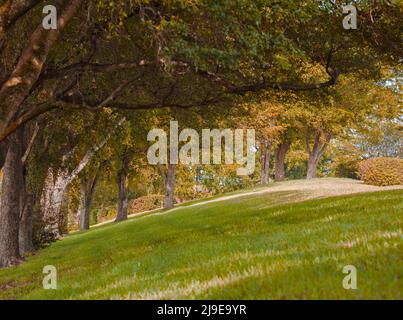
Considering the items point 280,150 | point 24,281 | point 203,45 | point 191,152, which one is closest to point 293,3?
point 203,45

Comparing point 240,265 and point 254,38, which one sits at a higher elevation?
point 254,38

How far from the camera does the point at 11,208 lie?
18.7 m

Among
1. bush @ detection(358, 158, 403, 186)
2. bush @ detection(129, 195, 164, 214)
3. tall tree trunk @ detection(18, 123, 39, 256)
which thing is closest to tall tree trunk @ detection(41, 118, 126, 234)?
tall tree trunk @ detection(18, 123, 39, 256)

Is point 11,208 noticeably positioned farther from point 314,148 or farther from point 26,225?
point 314,148

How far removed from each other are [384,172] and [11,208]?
93.0 feet

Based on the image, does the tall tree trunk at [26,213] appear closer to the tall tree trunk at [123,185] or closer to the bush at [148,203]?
the tall tree trunk at [123,185]

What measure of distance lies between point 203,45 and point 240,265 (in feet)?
23.2

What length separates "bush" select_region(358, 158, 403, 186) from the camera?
35594 millimetres

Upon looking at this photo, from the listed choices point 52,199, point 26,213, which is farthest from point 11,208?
point 52,199

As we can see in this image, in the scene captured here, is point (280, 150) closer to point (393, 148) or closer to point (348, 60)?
point (348, 60)

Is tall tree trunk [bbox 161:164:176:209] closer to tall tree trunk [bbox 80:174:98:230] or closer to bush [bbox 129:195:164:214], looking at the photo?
tall tree trunk [bbox 80:174:98:230]

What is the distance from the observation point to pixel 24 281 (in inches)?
566

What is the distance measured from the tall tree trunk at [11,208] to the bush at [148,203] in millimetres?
48474

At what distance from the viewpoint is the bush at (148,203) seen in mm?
68125
